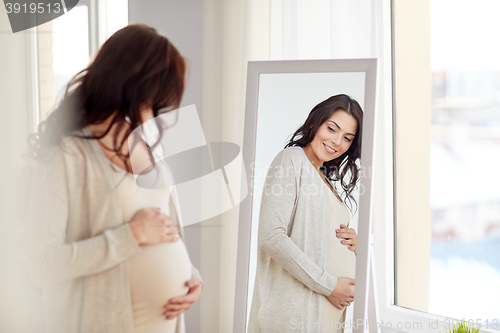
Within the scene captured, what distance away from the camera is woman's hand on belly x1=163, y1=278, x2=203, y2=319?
1.04 metres

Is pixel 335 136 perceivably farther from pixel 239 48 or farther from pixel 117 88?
pixel 117 88

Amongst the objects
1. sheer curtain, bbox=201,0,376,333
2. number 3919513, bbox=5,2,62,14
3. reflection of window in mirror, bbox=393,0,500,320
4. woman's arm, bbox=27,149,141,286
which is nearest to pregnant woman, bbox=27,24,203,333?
woman's arm, bbox=27,149,141,286

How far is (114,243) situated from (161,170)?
9.2 inches

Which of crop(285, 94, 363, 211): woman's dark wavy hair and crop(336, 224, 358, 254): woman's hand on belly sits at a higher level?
crop(285, 94, 363, 211): woman's dark wavy hair

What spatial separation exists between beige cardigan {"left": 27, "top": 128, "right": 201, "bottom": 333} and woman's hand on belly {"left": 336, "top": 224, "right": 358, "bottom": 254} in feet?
2.08

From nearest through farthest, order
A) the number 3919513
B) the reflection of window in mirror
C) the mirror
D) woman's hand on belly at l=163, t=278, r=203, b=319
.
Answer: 1. the number 3919513
2. woman's hand on belly at l=163, t=278, r=203, b=319
3. the mirror
4. the reflection of window in mirror

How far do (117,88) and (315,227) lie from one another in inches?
28.7

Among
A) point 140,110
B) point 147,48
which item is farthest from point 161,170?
point 147,48

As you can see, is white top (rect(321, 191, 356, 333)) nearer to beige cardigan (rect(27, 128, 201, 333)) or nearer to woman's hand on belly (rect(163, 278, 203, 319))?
woman's hand on belly (rect(163, 278, 203, 319))

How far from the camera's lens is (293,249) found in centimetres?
125

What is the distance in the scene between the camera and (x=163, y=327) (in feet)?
3.39

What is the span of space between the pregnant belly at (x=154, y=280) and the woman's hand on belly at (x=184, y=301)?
0.01 metres

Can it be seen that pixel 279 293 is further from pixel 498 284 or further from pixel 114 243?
pixel 498 284

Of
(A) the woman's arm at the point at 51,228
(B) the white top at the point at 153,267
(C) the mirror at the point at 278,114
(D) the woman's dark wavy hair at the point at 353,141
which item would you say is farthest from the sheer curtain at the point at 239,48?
(A) the woman's arm at the point at 51,228
